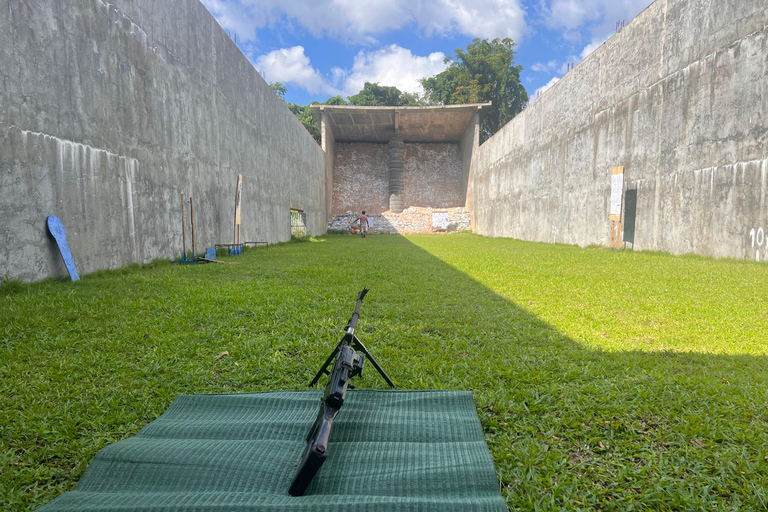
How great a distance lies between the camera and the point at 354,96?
37.8 meters

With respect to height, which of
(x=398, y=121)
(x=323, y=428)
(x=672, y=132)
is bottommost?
(x=323, y=428)

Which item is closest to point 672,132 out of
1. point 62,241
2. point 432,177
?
point 62,241

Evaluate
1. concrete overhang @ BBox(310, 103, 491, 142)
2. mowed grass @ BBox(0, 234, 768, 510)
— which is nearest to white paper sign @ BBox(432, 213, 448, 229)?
concrete overhang @ BBox(310, 103, 491, 142)

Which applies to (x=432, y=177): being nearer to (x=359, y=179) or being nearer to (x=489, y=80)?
(x=359, y=179)

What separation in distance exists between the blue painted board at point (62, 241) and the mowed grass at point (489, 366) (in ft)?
0.50

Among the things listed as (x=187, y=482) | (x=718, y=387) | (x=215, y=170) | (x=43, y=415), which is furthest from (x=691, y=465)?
(x=215, y=170)

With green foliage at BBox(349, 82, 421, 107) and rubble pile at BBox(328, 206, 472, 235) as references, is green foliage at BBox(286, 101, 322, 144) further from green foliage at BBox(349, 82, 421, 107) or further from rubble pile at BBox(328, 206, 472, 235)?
rubble pile at BBox(328, 206, 472, 235)

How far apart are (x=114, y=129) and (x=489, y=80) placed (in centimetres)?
3235

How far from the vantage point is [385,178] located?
92.3ft

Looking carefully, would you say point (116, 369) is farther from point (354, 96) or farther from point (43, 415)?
point (354, 96)

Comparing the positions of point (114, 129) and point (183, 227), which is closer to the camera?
point (114, 129)

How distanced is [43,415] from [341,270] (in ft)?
16.5

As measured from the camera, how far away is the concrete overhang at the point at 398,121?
74.0ft

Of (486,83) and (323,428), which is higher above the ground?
(486,83)
